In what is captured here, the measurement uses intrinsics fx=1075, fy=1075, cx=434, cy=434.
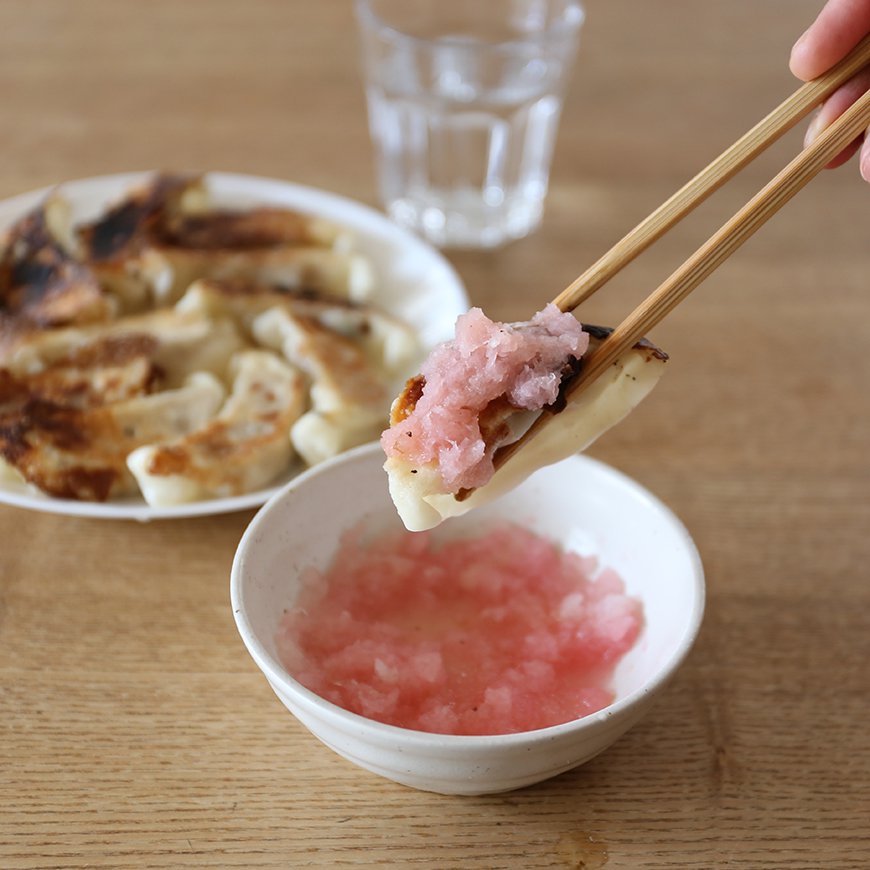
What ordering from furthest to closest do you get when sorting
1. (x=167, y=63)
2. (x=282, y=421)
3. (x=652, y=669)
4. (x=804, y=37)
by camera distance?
(x=167, y=63), (x=282, y=421), (x=804, y=37), (x=652, y=669)

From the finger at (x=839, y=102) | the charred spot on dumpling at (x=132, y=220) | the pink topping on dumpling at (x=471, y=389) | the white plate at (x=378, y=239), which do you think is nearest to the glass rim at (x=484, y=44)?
the white plate at (x=378, y=239)

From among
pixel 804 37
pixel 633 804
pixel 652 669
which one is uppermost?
pixel 804 37

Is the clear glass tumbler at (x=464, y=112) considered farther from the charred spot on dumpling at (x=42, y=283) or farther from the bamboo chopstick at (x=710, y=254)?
the bamboo chopstick at (x=710, y=254)

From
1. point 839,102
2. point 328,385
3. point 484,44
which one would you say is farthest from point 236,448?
point 484,44

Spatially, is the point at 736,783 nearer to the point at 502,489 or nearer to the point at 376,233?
the point at 502,489

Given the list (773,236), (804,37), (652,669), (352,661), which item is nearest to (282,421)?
(352,661)

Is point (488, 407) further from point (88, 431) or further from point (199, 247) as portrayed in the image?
point (199, 247)
